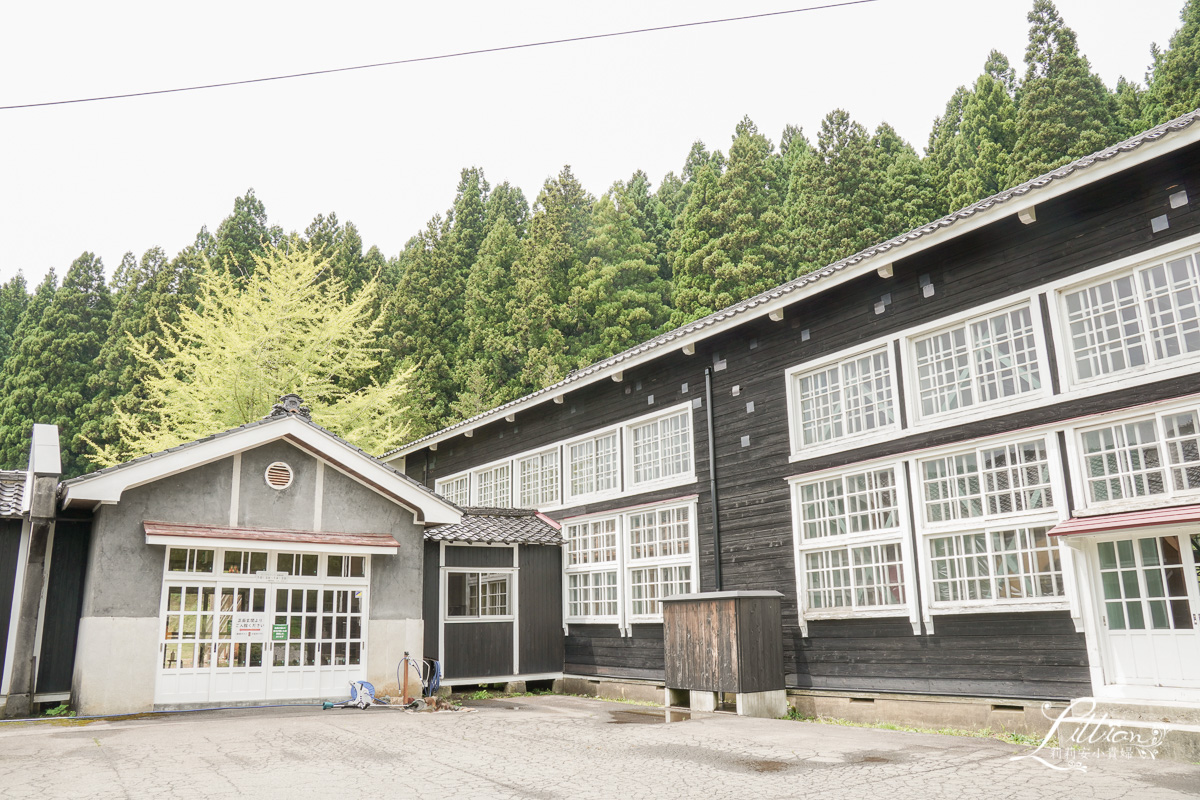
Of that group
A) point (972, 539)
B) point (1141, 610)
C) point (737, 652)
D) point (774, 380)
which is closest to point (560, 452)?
point (774, 380)

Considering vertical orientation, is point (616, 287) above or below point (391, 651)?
above

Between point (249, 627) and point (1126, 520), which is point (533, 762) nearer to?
point (1126, 520)

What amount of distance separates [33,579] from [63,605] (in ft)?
2.14

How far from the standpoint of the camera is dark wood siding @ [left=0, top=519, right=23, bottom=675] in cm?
1149

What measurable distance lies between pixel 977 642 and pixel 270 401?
19410 mm

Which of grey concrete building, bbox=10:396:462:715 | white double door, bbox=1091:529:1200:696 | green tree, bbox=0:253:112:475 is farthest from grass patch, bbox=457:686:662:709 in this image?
green tree, bbox=0:253:112:475

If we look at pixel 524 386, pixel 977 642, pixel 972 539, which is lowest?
pixel 977 642

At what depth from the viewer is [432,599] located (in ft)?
49.1

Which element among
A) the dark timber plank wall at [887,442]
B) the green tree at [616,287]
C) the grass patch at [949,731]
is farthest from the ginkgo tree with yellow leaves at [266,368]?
the grass patch at [949,731]

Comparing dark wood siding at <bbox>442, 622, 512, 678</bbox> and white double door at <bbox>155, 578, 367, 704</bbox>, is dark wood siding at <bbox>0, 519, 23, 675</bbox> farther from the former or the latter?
dark wood siding at <bbox>442, 622, 512, 678</bbox>

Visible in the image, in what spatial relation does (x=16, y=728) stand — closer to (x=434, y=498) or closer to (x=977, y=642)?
(x=434, y=498)

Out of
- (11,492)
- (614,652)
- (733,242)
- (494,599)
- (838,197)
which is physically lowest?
(614,652)

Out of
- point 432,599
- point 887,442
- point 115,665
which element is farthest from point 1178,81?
point 115,665

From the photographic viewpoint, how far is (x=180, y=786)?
6.75 metres
